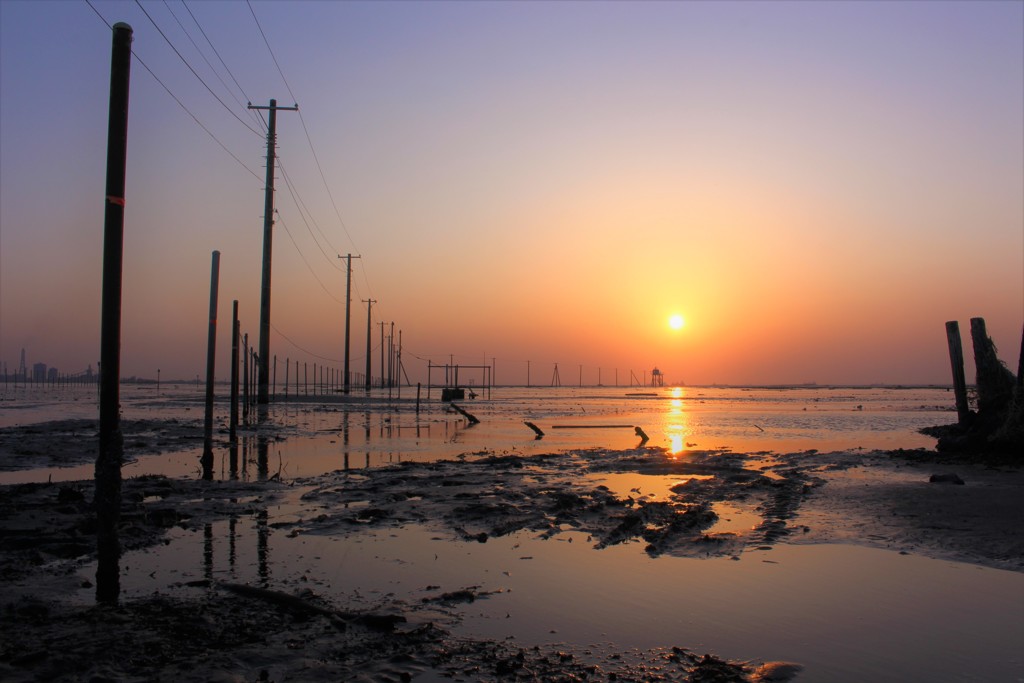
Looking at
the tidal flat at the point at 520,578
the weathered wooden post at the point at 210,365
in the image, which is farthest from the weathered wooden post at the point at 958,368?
the weathered wooden post at the point at 210,365

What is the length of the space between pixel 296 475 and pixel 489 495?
457 centimetres

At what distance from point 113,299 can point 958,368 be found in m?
21.0

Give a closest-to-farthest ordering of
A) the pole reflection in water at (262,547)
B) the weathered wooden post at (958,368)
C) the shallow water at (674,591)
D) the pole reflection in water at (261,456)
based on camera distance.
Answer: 1. the shallow water at (674,591)
2. the pole reflection in water at (262,547)
3. the pole reflection in water at (261,456)
4. the weathered wooden post at (958,368)

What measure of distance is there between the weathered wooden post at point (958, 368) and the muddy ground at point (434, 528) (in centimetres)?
296

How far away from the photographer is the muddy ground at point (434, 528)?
4.79 m

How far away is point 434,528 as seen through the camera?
945 centimetres

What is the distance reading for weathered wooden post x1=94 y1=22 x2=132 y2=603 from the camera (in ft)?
21.4

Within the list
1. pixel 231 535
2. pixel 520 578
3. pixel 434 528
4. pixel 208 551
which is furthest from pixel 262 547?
pixel 520 578

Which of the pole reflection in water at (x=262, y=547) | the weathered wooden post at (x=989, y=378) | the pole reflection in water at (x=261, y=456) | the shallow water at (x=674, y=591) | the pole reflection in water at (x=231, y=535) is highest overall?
the weathered wooden post at (x=989, y=378)

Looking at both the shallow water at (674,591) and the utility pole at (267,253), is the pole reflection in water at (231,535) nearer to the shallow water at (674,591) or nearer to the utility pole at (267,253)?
Answer: the shallow water at (674,591)

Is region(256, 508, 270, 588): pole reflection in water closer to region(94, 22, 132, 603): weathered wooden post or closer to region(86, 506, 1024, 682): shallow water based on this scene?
region(86, 506, 1024, 682): shallow water

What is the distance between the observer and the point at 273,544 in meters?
8.18

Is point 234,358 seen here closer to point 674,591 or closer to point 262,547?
point 262,547

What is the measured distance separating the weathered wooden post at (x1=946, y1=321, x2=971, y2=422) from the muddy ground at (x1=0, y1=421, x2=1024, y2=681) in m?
2.96
